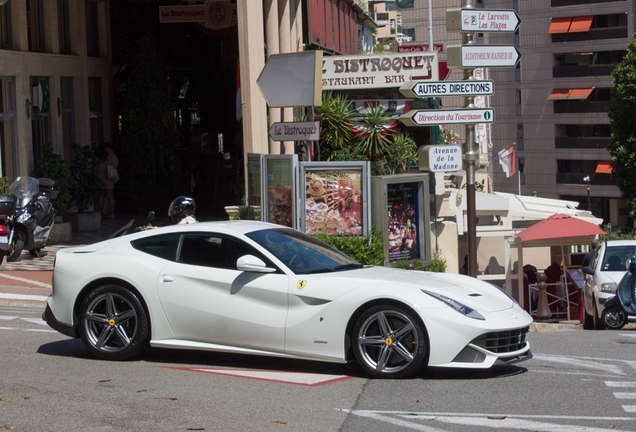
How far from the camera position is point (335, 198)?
1525 centimetres

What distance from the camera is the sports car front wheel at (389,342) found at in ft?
25.2

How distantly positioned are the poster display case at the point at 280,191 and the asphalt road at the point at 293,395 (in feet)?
20.3

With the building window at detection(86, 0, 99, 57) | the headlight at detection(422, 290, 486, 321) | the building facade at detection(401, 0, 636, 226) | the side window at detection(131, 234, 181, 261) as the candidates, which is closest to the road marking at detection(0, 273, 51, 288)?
the side window at detection(131, 234, 181, 261)

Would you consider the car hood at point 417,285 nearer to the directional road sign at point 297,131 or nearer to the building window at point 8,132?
the directional road sign at point 297,131

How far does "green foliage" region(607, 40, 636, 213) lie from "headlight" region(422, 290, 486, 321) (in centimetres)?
4266

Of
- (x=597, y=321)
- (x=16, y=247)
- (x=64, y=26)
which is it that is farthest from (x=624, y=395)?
(x=64, y=26)

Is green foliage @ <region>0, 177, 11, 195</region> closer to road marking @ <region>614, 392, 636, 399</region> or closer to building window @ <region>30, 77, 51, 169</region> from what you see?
building window @ <region>30, 77, 51, 169</region>

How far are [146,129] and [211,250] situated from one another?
1581cm

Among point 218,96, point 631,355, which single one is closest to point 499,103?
point 218,96

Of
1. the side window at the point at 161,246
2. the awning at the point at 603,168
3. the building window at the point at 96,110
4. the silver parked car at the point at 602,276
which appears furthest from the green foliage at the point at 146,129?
the awning at the point at 603,168

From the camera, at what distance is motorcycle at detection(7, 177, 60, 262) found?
54.2 ft

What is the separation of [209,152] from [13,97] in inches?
479

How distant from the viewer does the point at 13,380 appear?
7.73m

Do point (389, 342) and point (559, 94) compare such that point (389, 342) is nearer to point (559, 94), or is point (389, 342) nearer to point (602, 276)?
point (602, 276)
